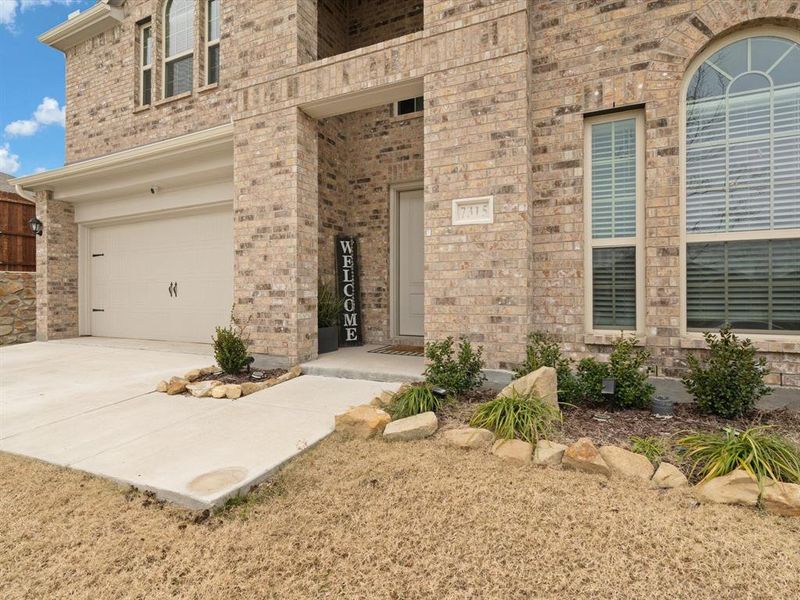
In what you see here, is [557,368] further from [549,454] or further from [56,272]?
[56,272]

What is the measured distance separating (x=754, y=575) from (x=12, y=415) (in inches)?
208

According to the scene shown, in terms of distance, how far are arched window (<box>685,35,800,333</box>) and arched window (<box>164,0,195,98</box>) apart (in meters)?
7.84

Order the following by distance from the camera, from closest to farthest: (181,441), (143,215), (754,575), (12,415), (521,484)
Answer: (754,575) < (521,484) < (181,441) < (12,415) < (143,215)

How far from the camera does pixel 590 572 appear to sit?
1.73 meters

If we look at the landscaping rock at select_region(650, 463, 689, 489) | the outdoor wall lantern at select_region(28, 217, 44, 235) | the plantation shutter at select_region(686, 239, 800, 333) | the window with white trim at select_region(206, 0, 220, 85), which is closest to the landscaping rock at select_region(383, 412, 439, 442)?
the landscaping rock at select_region(650, 463, 689, 489)

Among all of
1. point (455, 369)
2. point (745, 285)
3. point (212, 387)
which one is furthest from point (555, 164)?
point (212, 387)

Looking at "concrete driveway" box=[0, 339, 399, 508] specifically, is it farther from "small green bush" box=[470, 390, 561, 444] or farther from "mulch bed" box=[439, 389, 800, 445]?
"small green bush" box=[470, 390, 561, 444]

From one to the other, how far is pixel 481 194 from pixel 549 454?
8.42ft

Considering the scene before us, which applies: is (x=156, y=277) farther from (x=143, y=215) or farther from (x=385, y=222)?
(x=385, y=222)

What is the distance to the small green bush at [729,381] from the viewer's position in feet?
10.4

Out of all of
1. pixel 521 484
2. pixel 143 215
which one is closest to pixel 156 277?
pixel 143 215

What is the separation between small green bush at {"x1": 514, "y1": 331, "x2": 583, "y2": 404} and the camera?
11.9ft

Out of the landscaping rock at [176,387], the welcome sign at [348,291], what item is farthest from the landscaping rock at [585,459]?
the welcome sign at [348,291]

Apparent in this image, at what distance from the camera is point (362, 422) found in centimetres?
323
